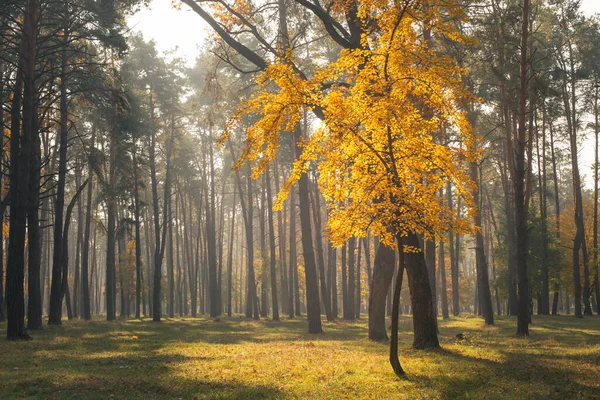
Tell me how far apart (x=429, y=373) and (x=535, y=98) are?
13.3 meters

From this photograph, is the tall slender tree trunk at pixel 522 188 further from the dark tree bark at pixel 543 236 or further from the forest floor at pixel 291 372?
the dark tree bark at pixel 543 236

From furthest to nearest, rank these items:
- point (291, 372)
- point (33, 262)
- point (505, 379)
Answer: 1. point (33, 262)
2. point (291, 372)
3. point (505, 379)

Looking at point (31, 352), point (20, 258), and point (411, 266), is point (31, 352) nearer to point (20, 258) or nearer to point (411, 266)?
point (20, 258)

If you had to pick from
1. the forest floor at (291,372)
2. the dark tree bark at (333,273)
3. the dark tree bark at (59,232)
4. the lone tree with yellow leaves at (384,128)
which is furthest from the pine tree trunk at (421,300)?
the dark tree bark at (333,273)

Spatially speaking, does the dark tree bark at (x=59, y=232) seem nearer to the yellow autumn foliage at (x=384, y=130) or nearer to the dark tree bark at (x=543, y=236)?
the yellow autumn foliage at (x=384, y=130)

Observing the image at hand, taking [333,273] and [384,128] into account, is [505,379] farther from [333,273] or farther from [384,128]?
[333,273]

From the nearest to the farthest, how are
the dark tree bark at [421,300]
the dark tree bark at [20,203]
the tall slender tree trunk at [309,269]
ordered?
the dark tree bark at [421,300], the dark tree bark at [20,203], the tall slender tree trunk at [309,269]

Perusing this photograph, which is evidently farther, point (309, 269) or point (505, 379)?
point (309, 269)

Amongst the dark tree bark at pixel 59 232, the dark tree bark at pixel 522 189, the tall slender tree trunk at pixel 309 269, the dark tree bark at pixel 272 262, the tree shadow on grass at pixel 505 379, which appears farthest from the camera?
the dark tree bark at pixel 272 262

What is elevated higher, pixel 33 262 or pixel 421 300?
pixel 33 262

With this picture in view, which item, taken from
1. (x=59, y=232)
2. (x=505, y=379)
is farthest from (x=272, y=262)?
(x=505, y=379)

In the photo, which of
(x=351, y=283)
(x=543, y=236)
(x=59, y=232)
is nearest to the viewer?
(x=59, y=232)

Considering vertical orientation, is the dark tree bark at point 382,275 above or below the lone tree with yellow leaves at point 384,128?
below

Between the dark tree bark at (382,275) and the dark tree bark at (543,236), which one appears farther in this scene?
the dark tree bark at (543,236)
